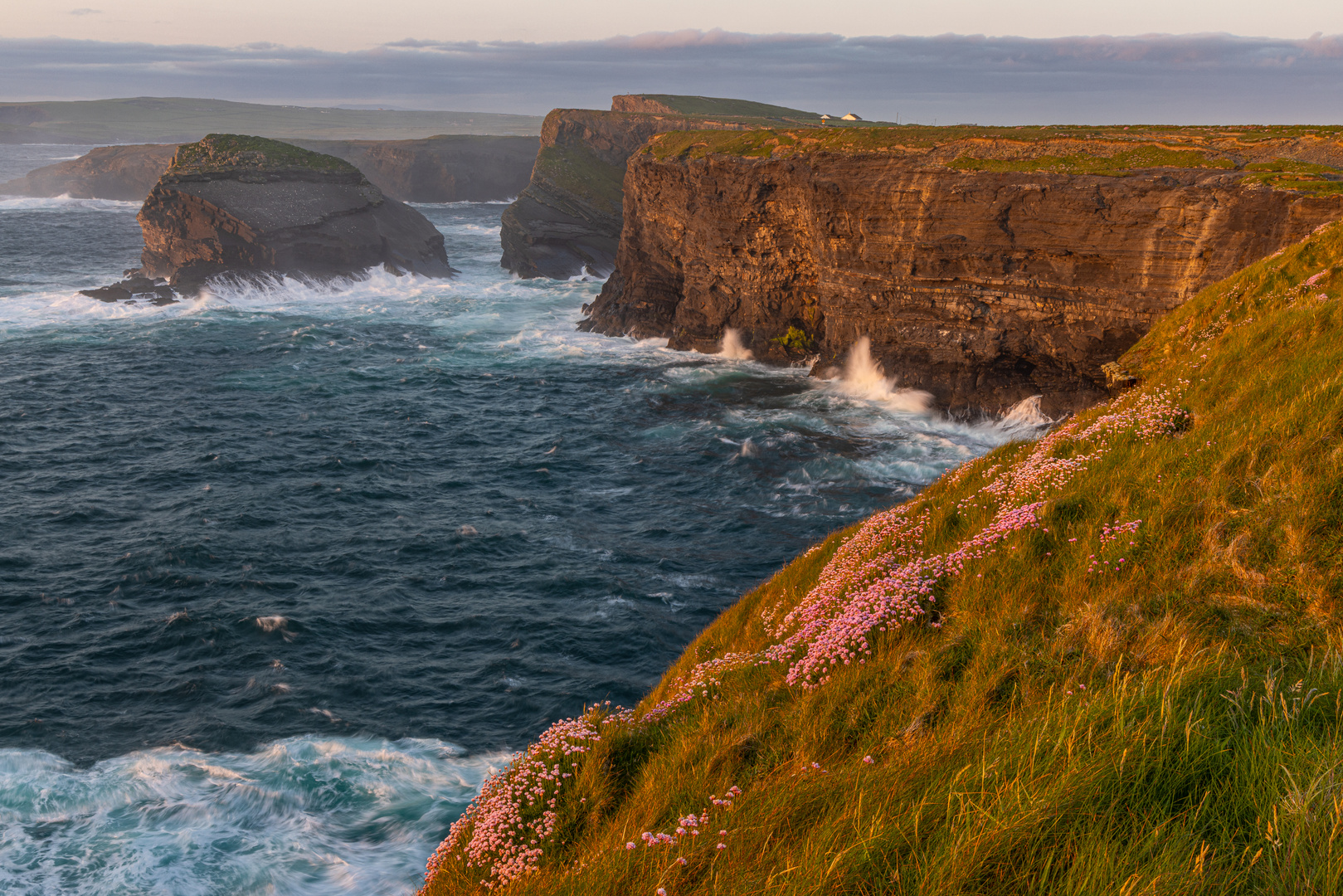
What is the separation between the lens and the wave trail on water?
1271 centimetres

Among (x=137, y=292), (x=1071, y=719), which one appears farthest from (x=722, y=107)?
(x=1071, y=719)

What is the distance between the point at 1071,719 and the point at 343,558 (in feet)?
78.1

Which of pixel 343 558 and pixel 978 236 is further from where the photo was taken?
pixel 978 236

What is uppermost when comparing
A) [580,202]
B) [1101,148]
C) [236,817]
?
[1101,148]

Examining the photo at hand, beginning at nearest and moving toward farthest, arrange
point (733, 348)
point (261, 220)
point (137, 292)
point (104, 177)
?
1. point (733, 348)
2. point (137, 292)
3. point (261, 220)
4. point (104, 177)

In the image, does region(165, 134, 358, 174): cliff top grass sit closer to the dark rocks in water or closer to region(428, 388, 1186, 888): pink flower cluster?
the dark rocks in water

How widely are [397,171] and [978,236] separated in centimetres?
11559

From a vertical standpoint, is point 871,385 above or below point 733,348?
below

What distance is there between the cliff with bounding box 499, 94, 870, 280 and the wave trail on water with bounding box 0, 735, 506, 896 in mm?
62477

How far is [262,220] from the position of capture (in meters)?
65.9

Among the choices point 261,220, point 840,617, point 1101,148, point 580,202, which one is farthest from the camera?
point 580,202

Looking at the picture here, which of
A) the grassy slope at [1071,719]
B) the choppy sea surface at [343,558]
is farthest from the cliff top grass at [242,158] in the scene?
the grassy slope at [1071,719]

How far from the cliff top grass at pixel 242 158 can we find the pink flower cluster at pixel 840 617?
71.9 meters

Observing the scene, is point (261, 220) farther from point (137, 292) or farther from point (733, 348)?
point (733, 348)
